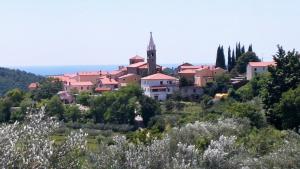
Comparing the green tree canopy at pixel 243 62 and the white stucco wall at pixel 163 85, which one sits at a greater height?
the green tree canopy at pixel 243 62

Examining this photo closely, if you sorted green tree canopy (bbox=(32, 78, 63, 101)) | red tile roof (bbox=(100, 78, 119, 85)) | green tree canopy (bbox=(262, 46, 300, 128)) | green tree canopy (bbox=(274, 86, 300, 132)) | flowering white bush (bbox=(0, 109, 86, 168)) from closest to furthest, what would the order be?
flowering white bush (bbox=(0, 109, 86, 168))
green tree canopy (bbox=(274, 86, 300, 132))
green tree canopy (bbox=(262, 46, 300, 128))
green tree canopy (bbox=(32, 78, 63, 101))
red tile roof (bbox=(100, 78, 119, 85))

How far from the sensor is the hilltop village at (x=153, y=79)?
81.1 metres

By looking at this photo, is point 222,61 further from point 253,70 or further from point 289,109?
point 289,109

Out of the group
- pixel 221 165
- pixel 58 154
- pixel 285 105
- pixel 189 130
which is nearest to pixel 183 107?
pixel 285 105

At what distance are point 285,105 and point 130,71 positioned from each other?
56.1m

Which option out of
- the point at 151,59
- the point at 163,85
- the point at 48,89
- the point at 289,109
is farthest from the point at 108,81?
the point at 289,109

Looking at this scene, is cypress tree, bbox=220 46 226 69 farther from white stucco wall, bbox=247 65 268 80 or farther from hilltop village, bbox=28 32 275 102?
white stucco wall, bbox=247 65 268 80

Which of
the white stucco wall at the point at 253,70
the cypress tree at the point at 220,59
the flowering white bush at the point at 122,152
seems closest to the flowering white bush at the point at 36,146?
the flowering white bush at the point at 122,152

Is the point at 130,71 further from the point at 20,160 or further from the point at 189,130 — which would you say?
the point at 20,160

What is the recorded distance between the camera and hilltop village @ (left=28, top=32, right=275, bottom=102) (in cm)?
8106

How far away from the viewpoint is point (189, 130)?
31.9 metres

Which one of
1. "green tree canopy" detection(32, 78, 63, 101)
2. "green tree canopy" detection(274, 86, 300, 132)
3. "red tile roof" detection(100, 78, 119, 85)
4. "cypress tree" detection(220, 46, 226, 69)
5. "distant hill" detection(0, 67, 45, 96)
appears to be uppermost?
"cypress tree" detection(220, 46, 226, 69)

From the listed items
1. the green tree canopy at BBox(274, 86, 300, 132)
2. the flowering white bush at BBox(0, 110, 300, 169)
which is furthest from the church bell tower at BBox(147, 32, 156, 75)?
the flowering white bush at BBox(0, 110, 300, 169)

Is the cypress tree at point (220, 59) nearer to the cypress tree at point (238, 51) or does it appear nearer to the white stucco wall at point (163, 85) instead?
the cypress tree at point (238, 51)
